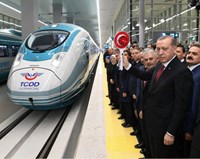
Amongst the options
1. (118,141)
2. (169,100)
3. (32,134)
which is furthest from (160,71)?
(32,134)

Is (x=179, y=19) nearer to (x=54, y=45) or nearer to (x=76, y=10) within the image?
(x=76, y=10)

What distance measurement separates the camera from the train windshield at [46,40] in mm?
7180

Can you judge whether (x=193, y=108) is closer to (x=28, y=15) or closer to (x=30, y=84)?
(x=30, y=84)

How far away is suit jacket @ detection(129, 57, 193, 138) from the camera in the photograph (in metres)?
2.72

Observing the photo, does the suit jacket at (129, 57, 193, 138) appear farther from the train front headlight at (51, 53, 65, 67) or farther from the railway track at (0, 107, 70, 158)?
the train front headlight at (51, 53, 65, 67)

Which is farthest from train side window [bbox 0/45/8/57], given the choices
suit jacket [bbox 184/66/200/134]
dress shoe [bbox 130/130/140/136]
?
suit jacket [bbox 184/66/200/134]

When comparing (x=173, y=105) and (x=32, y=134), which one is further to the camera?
(x=32, y=134)

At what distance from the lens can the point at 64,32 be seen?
302 inches

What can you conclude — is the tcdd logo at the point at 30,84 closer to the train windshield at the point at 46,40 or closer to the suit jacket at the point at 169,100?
the train windshield at the point at 46,40

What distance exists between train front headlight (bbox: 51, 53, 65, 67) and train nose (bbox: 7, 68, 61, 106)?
300 mm

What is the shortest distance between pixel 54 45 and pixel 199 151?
5.35 meters

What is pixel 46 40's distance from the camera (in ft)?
24.3

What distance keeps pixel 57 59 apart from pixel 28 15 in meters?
6.79

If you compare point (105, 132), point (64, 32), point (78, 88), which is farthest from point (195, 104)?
point (64, 32)
